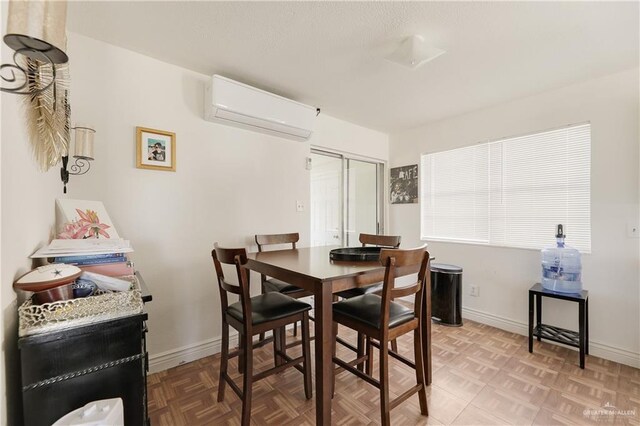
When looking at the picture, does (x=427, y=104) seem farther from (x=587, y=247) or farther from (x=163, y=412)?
(x=163, y=412)

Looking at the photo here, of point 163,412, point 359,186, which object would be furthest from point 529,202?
point 163,412

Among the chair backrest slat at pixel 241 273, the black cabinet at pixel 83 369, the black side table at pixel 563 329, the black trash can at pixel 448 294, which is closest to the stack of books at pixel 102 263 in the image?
the black cabinet at pixel 83 369

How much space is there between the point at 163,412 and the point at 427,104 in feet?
11.1

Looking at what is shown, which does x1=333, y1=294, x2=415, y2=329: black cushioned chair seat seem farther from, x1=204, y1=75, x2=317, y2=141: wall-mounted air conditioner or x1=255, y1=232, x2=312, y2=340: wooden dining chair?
x1=204, y1=75, x2=317, y2=141: wall-mounted air conditioner

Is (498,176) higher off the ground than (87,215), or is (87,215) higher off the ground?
(498,176)

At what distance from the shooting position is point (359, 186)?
384cm

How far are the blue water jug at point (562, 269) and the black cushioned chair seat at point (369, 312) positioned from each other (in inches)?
67.1

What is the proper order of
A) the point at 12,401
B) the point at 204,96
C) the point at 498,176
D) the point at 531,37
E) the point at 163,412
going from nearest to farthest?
the point at 12,401 < the point at 163,412 < the point at 531,37 < the point at 204,96 < the point at 498,176

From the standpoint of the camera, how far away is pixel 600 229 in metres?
2.33

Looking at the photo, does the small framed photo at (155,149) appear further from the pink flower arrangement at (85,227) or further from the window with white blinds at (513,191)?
the window with white blinds at (513,191)

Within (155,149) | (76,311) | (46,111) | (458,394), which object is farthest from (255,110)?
(458,394)

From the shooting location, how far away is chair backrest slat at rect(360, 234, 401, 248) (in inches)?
98.7

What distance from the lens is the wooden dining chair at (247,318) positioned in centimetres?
148

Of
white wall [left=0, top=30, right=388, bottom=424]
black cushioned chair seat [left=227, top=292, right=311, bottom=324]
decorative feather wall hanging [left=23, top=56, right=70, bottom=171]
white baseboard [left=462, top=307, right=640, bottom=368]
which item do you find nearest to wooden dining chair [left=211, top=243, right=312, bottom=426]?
black cushioned chair seat [left=227, top=292, right=311, bottom=324]
